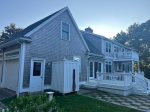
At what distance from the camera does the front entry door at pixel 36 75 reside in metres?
10.8

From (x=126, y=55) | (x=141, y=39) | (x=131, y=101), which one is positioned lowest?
(x=131, y=101)

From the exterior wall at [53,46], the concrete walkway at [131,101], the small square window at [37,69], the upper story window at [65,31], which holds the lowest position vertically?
the concrete walkway at [131,101]

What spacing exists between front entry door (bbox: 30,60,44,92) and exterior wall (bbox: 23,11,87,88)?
0.33m

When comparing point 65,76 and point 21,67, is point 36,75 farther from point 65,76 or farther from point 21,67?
point 65,76

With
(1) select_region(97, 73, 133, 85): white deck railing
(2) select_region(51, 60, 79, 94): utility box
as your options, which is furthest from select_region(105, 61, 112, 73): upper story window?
(2) select_region(51, 60, 79, 94): utility box

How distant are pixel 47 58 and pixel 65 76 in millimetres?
→ 2386

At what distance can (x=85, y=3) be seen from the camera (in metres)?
12.2

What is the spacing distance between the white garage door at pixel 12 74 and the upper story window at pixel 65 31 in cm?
476

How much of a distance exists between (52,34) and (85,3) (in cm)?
384

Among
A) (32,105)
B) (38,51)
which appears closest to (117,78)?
(38,51)

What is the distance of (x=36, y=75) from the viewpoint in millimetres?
11062

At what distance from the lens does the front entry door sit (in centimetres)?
1077

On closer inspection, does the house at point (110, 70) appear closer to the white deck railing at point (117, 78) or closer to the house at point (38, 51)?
the white deck railing at point (117, 78)

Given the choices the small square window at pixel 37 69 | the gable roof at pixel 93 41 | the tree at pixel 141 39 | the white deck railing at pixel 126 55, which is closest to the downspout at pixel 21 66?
the small square window at pixel 37 69
